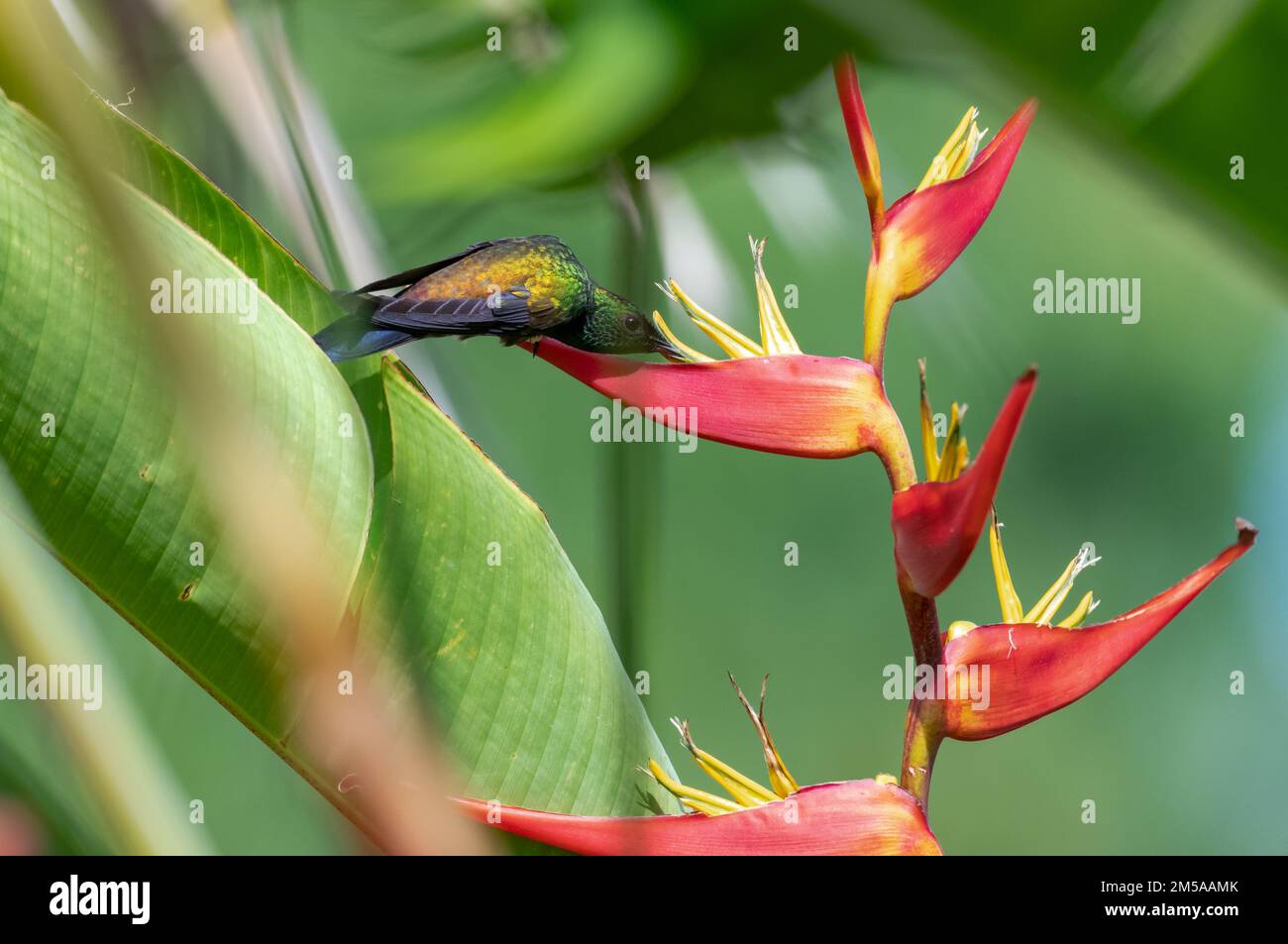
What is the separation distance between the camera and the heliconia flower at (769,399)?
0.31m

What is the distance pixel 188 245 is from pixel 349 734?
17 centimetres

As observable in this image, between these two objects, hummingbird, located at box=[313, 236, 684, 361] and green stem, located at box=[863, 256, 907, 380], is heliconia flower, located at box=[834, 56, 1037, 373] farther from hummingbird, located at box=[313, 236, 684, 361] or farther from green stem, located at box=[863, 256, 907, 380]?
hummingbird, located at box=[313, 236, 684, 361]

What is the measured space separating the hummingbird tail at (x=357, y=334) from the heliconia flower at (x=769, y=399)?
9 centimetres

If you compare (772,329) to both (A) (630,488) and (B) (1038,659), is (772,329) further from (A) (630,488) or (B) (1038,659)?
(A) (630,488)

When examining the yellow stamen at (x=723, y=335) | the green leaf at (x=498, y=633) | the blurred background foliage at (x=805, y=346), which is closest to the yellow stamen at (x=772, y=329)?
the yellow stamen at (x=723, y=335)

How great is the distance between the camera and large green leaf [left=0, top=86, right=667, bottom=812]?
30cm

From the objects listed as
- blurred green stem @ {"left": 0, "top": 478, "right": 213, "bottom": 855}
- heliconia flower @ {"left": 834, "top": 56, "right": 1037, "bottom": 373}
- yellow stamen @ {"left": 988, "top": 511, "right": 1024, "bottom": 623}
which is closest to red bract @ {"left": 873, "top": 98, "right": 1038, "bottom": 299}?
heliconia flower @ {"left": 834, "top": 56, "right": 1037, "bottom": 373}

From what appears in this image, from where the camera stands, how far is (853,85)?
32cm

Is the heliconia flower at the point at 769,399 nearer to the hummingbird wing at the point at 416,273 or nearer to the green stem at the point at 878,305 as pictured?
the green stem at the point at 878,305

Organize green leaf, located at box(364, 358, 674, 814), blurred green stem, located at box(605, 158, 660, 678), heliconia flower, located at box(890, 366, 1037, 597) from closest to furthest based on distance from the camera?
heliconia flower, located at box(890, 366, 1037, 597) → green leaf, located at box(364, 358, 674, 814) → blurred green stem, located at box(605, 158, 660, 678)

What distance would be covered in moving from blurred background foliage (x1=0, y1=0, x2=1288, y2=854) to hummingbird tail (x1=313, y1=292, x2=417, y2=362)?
228 millimetres

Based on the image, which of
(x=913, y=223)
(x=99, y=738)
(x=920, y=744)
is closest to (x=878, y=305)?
(x=913, y=223)

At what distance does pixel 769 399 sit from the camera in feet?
1.04
